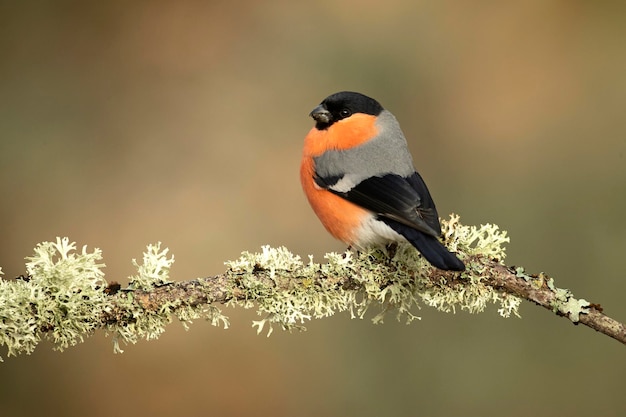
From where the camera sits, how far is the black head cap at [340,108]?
2998 mm

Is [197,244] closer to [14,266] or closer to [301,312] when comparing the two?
[14,266]

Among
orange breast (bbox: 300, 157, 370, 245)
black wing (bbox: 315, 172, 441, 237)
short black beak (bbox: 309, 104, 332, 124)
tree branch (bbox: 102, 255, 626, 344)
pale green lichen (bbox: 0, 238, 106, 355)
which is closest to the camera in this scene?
pale green lichen (bbox: 0, 238, 106, 355)

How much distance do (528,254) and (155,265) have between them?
2.63m

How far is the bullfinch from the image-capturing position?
2369mm

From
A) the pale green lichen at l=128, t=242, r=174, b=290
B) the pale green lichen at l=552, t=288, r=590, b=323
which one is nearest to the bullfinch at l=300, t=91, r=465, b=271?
the pale green lichen at l=552, t=288, r=590, b=323

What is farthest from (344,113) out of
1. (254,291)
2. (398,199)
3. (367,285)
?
(254,291)

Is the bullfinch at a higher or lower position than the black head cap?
lower

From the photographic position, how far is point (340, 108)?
118 inches

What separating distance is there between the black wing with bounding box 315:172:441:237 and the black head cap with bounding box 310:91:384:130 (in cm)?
35

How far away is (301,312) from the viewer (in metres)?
2.07

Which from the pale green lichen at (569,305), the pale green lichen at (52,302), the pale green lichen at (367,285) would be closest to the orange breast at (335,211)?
the pale green lichen at (367,285)

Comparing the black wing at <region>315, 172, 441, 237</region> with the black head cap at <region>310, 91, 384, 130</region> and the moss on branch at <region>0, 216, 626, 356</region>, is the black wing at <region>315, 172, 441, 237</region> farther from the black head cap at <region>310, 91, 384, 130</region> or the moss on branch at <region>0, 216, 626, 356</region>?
the black head cap at <region>310, 91, 384, 130</region>

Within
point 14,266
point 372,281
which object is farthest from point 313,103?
point 372,281

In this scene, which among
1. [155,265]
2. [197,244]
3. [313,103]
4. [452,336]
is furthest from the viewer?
[313,103]
